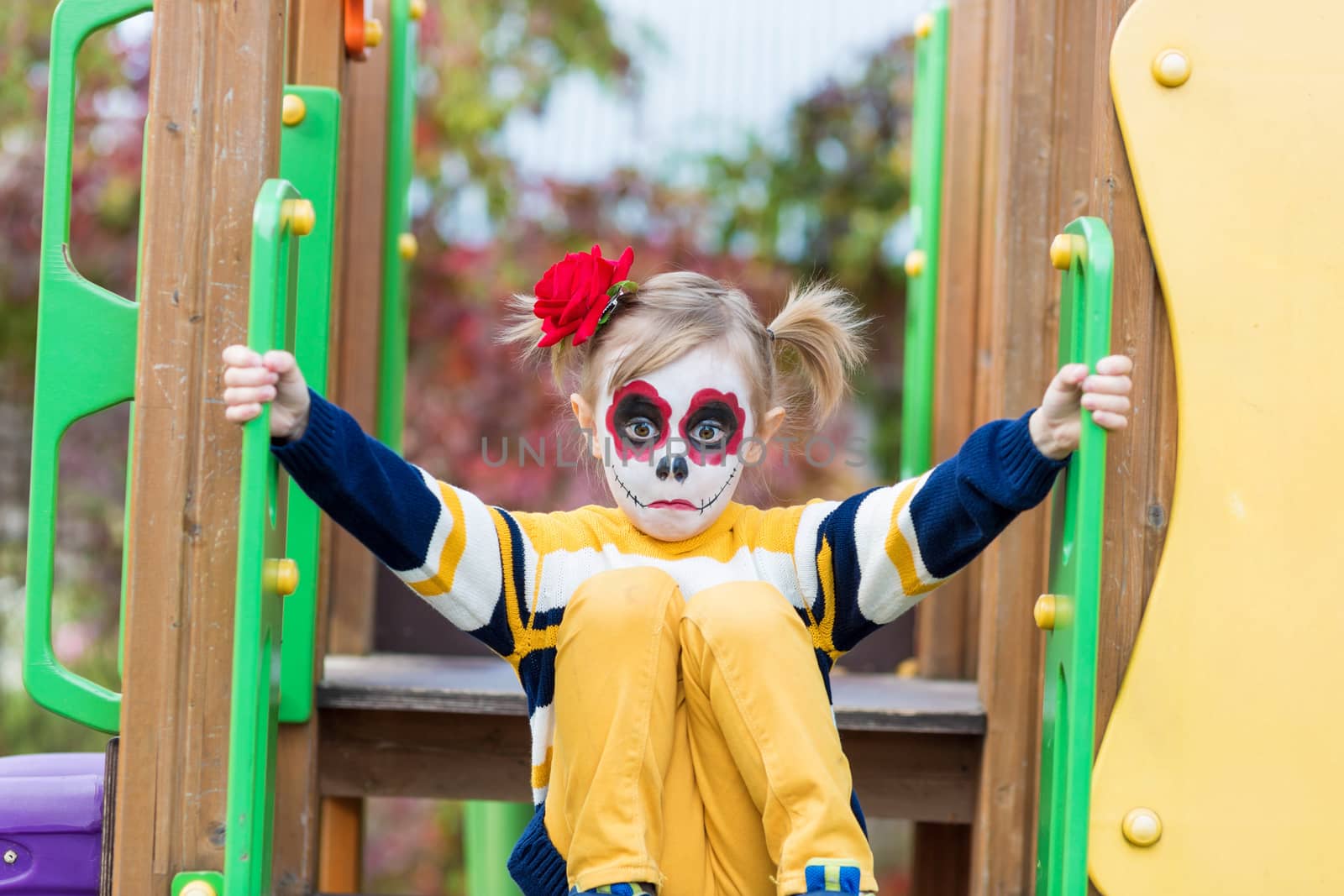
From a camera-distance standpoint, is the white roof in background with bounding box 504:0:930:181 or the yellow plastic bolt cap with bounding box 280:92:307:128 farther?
the white roof in background with bounding box 504:0:930:181

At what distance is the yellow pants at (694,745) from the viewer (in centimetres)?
167

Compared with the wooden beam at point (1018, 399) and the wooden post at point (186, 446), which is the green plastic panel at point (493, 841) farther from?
the wooden post at point (186, 446)

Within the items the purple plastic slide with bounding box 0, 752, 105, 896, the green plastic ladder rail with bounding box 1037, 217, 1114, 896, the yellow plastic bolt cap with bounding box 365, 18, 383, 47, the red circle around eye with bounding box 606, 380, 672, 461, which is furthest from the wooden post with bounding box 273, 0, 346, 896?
the green plastic ladder rail with bounding box 1037, 217, 1114, 896

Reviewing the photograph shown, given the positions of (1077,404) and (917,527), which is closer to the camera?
(1077,404)

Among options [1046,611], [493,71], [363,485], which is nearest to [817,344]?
[1046,611]

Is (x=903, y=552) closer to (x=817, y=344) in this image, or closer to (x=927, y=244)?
(x=817, y=344)

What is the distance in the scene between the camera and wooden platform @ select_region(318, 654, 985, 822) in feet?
8.32

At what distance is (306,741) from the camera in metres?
2.46

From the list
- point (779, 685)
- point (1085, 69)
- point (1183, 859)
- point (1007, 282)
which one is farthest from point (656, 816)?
point (1085, 69)

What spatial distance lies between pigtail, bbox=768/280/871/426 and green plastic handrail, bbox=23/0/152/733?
0.95 m

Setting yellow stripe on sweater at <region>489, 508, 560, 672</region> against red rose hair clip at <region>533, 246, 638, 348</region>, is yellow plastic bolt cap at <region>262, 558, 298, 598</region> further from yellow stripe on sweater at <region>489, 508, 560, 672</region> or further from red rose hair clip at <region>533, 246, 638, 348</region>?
red rose hair clip at <region>533, 246, 638, 348</region>

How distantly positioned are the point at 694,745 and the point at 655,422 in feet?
1.47

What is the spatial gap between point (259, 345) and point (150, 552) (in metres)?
0.33

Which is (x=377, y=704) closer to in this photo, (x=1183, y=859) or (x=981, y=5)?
(x=1183, y=859)
